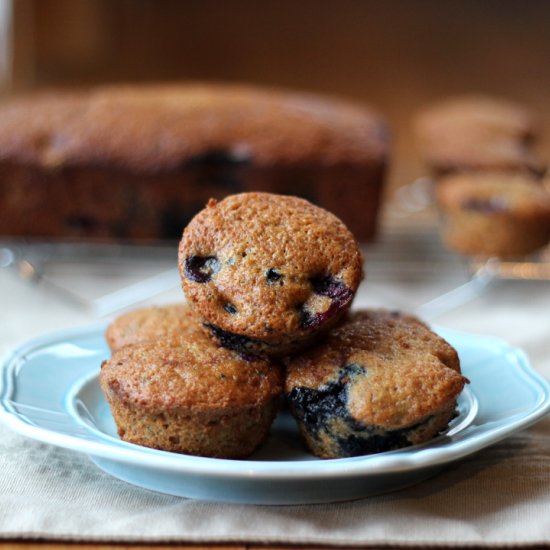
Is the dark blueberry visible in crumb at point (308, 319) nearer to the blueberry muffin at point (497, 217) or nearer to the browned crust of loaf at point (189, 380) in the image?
the browned crust of loaf at point (189, 380)

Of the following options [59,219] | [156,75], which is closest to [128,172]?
[59,219]

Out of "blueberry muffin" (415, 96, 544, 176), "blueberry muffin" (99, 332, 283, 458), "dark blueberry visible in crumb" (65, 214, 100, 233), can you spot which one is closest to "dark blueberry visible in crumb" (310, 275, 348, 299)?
"blueberry muffin" (99, 332, 283, 458)

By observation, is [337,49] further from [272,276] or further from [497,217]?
[272,276]

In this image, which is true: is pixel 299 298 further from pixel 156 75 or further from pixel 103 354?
pixel 156 75

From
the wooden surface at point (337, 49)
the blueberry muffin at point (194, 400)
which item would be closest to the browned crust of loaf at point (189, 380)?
the blueberry muffin at point (194, 400)

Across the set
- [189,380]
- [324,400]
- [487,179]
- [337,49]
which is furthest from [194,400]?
[337,49]

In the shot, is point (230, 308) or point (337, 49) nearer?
point (230, 308)
